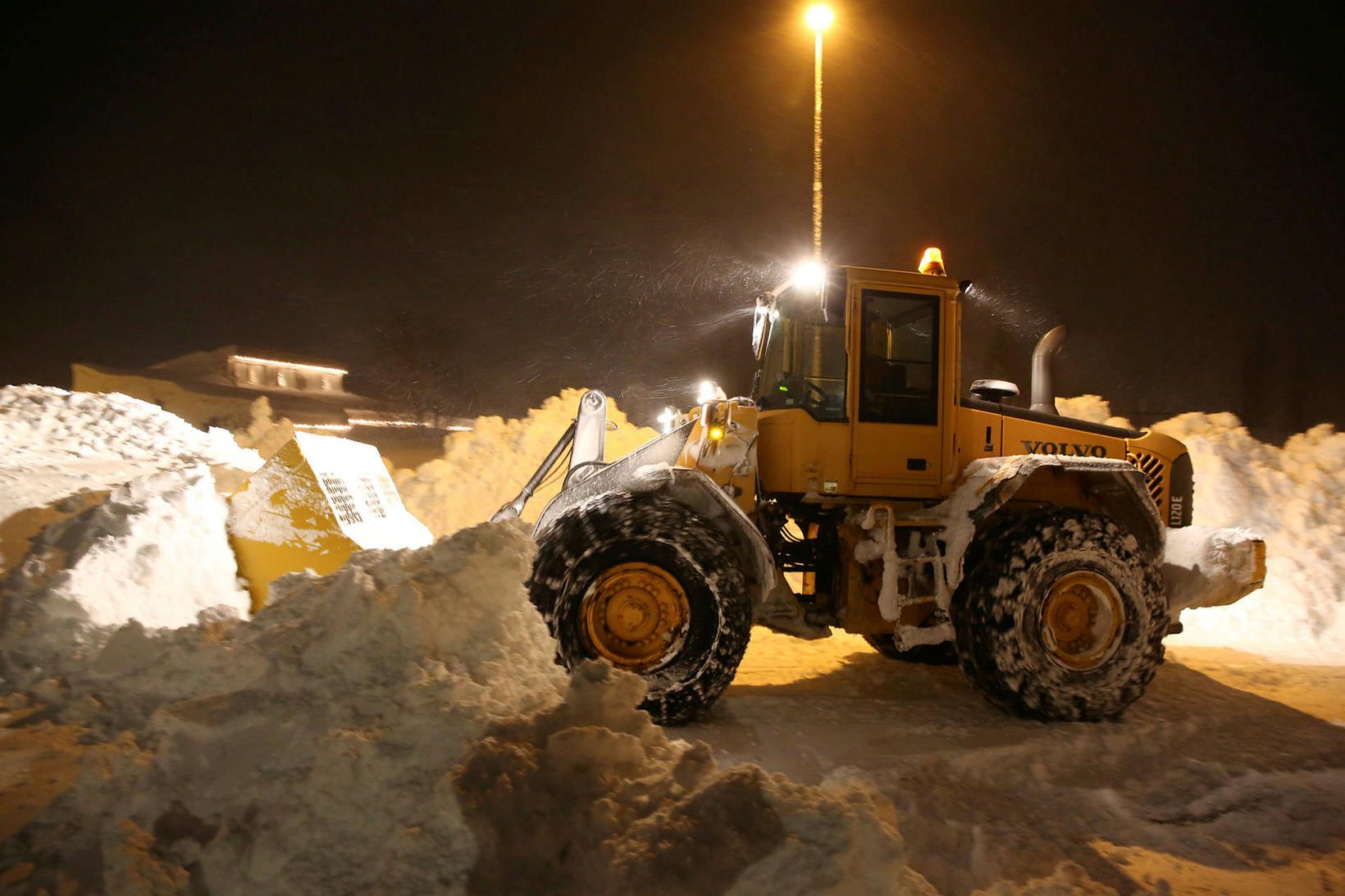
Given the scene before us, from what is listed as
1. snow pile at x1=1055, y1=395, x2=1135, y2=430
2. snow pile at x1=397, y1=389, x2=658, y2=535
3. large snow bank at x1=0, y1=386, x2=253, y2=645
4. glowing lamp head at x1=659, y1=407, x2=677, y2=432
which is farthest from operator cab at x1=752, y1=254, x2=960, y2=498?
snow pile at x1=397, y1=389, x2=658, y2=535

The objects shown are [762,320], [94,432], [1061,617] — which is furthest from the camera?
[94,432]

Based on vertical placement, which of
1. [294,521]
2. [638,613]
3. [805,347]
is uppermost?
[805,347]

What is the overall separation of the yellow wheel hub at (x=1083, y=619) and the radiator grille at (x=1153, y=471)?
1.54 m

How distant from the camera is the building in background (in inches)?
810

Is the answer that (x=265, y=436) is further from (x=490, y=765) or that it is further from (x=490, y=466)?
(x=490, y=765)

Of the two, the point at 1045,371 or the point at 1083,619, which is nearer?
the point at 1083,619

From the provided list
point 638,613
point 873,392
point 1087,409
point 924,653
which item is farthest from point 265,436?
point 1087,409

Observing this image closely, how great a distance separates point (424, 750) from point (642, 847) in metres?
0.79

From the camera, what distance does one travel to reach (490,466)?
11797 millimetres

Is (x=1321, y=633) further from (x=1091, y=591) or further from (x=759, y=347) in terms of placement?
(x=759, y=347)

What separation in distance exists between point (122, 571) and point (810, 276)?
4.54 m

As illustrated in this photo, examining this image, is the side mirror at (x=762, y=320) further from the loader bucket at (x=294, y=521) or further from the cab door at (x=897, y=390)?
the loader bucket at (x=294, y=521)

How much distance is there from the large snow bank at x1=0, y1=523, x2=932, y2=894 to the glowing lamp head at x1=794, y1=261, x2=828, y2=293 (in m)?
3.19

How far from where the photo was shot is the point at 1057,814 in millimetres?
3594
